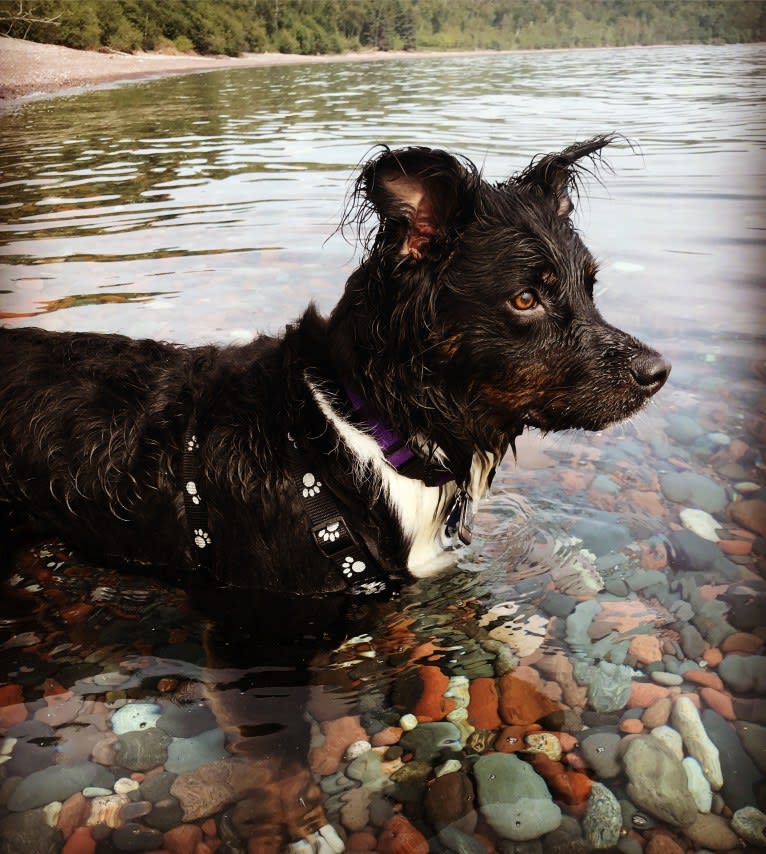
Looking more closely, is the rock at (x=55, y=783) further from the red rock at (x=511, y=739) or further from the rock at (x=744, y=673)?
the rock at (x=744, y=673)

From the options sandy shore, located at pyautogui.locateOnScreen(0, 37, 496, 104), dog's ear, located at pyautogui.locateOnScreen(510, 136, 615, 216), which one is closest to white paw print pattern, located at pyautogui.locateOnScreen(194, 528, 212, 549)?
dog's ear, located at pyautogui.locateOnScreen(510, 136, 615, 216)

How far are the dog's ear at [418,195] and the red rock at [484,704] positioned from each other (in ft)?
6.01

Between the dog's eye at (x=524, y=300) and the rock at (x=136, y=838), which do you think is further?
the dog's eye at (x=524, y=300)

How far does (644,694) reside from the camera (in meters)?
3.10

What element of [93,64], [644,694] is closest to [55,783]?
[644,694]

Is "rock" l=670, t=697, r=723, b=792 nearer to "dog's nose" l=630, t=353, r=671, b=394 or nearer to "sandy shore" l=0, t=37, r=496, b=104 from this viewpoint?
"dog's nose" l=630, t=353, r=671, b=394

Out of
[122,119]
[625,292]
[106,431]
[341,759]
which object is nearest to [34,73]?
[122,119]

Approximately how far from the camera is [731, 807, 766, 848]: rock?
2.47 m

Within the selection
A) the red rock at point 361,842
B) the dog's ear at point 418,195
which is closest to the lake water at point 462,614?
the red rock at point 361,842

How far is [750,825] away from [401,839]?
119cm

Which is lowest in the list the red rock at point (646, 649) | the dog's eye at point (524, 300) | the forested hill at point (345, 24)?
the red rock at point (646, 649)

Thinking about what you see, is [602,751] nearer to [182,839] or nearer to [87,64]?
[182,839]

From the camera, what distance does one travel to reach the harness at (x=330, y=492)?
2.99 meters

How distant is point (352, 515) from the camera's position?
3078 mm
